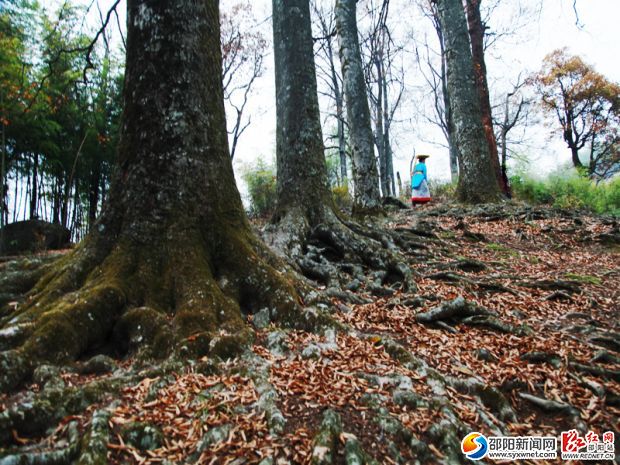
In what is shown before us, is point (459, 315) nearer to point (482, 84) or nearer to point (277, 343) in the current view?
point (277, 343)

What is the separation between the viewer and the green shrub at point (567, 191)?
10.6m

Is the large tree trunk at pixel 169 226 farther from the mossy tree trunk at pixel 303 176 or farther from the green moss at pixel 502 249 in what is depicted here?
the green moss at pixel 502 249

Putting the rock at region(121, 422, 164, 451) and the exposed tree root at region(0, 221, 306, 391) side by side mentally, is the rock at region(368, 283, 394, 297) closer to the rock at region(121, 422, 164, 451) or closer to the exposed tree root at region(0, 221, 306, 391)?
the exposed tree root at region(0, 221, 306, 391)

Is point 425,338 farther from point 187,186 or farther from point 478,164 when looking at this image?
point 478,164

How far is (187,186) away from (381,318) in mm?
2270

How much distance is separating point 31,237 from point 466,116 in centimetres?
1296

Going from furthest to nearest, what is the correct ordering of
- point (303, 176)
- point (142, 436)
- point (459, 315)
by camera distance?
1. point (303, 176)
2. point (459, 315)
3. point (142, 436)

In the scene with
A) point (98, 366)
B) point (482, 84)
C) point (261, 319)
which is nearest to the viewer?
point (98, 366)

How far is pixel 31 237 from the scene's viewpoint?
36.7 feet

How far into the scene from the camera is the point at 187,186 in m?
3.37

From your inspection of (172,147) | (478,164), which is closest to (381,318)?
(172,147)

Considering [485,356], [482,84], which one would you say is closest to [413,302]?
[485,356]

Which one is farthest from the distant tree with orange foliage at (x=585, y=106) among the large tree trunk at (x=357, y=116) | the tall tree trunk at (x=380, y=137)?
the large tree trunk at (x=357, y=116)

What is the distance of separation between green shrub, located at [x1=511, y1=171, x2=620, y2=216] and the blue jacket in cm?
273
